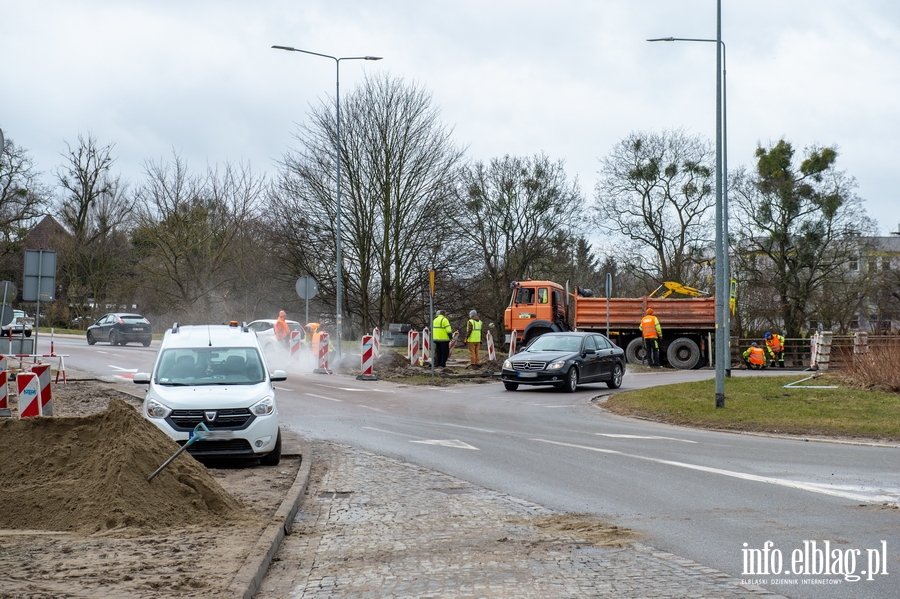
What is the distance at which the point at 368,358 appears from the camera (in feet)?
88.4

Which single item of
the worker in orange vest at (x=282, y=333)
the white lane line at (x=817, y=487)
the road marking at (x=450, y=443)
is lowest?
the road marking at (x=450, y=443)

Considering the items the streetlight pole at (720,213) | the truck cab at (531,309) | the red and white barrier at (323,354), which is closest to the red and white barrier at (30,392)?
the streetlight pole at (720,213)

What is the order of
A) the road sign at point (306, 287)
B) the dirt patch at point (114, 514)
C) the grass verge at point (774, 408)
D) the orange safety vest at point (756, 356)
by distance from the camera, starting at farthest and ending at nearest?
1. the orange safety vest at point (756, 356)
2. the road sign at point (306, 287)
3. the grass verge at point (774, 408)
4. the dirt patch at point (114, 514)

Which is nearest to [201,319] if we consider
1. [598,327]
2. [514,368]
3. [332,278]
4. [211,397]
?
[332,278]

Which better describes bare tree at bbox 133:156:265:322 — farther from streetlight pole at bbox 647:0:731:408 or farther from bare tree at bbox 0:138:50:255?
streetlight pole at bbox 647:0:731:408

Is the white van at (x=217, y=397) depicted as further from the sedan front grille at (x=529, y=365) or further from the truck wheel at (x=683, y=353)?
the truck wheel at (x=683, y=353)

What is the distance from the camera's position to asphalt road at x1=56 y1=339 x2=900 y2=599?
6570 millimetres

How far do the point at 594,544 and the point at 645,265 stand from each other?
152ft

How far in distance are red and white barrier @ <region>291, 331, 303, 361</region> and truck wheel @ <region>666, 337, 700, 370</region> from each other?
13.2 m

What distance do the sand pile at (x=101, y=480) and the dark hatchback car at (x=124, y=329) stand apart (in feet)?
114

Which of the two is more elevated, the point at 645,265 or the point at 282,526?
the point at 645,265

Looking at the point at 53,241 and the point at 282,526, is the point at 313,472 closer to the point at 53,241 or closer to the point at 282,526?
the point at 282,526

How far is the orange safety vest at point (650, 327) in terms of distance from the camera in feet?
106

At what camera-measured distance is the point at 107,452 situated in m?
8.09
